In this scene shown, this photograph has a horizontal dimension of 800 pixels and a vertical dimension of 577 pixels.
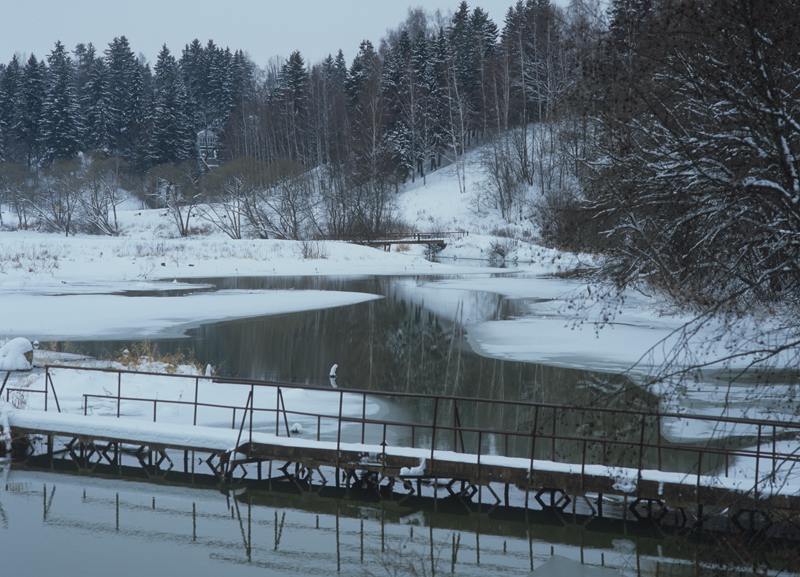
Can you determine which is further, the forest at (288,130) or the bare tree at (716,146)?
the forest at (288,130)

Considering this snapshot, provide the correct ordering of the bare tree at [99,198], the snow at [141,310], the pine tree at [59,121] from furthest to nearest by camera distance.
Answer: the pine tree at [59,121] → the bare tree at [99,198] → the snow at [141,310]

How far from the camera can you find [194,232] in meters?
68.1

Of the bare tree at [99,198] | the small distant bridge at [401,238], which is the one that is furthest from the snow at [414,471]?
the bare tree at [99,198]

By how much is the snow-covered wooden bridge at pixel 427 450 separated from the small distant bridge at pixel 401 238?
43.3 m

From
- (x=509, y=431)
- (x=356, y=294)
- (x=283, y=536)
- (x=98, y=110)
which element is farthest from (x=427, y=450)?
(x=98, y=110)

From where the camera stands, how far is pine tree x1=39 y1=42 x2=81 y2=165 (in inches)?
3130

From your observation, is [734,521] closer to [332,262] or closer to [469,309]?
[469,309]

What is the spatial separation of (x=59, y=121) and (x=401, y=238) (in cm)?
4595

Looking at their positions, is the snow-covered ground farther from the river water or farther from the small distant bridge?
the river water

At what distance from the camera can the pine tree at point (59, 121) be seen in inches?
3130

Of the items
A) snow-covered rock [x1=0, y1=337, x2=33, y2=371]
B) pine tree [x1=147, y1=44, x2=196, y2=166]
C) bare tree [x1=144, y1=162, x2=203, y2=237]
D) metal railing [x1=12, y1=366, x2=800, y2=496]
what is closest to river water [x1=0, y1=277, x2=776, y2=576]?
metal railing [x1=12, y1=366, x2=800, y2=496]

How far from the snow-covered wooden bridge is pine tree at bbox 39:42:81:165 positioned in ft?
241

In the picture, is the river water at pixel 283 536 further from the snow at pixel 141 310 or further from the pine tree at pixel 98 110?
the pine tree at pixel 98 110

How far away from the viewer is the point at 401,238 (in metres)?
58.9
